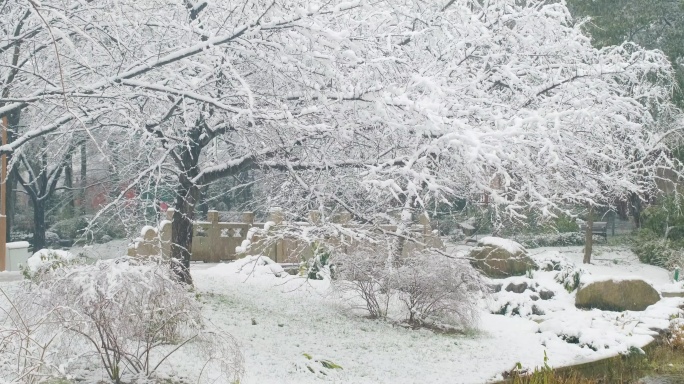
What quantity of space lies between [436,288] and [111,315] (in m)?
5.28

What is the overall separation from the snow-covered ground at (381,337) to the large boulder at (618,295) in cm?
26

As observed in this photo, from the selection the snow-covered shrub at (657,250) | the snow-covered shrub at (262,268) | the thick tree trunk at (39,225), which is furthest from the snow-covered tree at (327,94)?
the thick tree trunk at (39,225)

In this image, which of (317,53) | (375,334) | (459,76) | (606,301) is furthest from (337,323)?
(606,301)

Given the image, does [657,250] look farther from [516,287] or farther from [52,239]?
[52,239]

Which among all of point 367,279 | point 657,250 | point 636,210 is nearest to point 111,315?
point 367,279

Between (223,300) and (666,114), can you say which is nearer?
(223,300)

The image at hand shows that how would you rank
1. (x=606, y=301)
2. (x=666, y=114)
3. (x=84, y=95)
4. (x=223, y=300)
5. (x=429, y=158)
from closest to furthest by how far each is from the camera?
(x=84, y=95), (x=429, y=158), (x=223, y=300), (x=606, y=301), (x=666, y=114)

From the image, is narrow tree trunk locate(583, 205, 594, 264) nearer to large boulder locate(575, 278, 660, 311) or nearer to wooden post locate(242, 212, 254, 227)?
large boulder locate(575, 278, 660, 311)

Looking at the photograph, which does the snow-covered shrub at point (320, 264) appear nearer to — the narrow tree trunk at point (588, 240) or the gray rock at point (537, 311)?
the gray rock at point (537, 311)

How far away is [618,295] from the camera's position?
1394cm

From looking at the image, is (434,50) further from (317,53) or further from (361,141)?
(317,53)

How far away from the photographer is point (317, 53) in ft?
22.5

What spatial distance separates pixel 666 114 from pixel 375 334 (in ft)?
46.4

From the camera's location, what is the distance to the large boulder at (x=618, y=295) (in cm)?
1391
